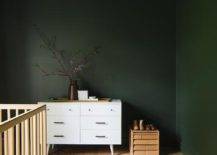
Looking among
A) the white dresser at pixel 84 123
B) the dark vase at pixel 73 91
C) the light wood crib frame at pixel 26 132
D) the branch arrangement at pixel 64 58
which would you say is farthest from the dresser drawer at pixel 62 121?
the light wood crib frame at pixel 26 132

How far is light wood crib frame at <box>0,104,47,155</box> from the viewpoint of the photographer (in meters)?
2.49

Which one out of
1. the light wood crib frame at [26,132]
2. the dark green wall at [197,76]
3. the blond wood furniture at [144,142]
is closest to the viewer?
the light wood crib frame at [26,132]

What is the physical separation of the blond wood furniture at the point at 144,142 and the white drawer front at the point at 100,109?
0.36 meters

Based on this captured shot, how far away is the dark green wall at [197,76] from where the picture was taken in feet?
10.3

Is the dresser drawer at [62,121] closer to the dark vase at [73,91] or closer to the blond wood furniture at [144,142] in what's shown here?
the dark vase at [73,91]

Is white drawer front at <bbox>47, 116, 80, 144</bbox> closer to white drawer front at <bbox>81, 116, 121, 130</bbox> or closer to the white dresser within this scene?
the white dresser

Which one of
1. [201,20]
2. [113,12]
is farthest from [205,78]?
[113,12]

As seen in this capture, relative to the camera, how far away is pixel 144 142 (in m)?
4.30

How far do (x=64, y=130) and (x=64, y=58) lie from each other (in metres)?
1.10

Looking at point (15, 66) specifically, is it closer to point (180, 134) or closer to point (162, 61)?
point (162, 61)

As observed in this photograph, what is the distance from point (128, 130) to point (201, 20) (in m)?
2.07

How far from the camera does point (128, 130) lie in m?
4.87

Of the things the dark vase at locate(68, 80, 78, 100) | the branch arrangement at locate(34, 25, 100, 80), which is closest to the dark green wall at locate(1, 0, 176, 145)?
the branch arrangement at locate(34, 25, 100, 80)

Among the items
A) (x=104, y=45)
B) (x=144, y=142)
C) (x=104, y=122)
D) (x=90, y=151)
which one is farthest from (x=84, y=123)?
(x=104, y=45)
